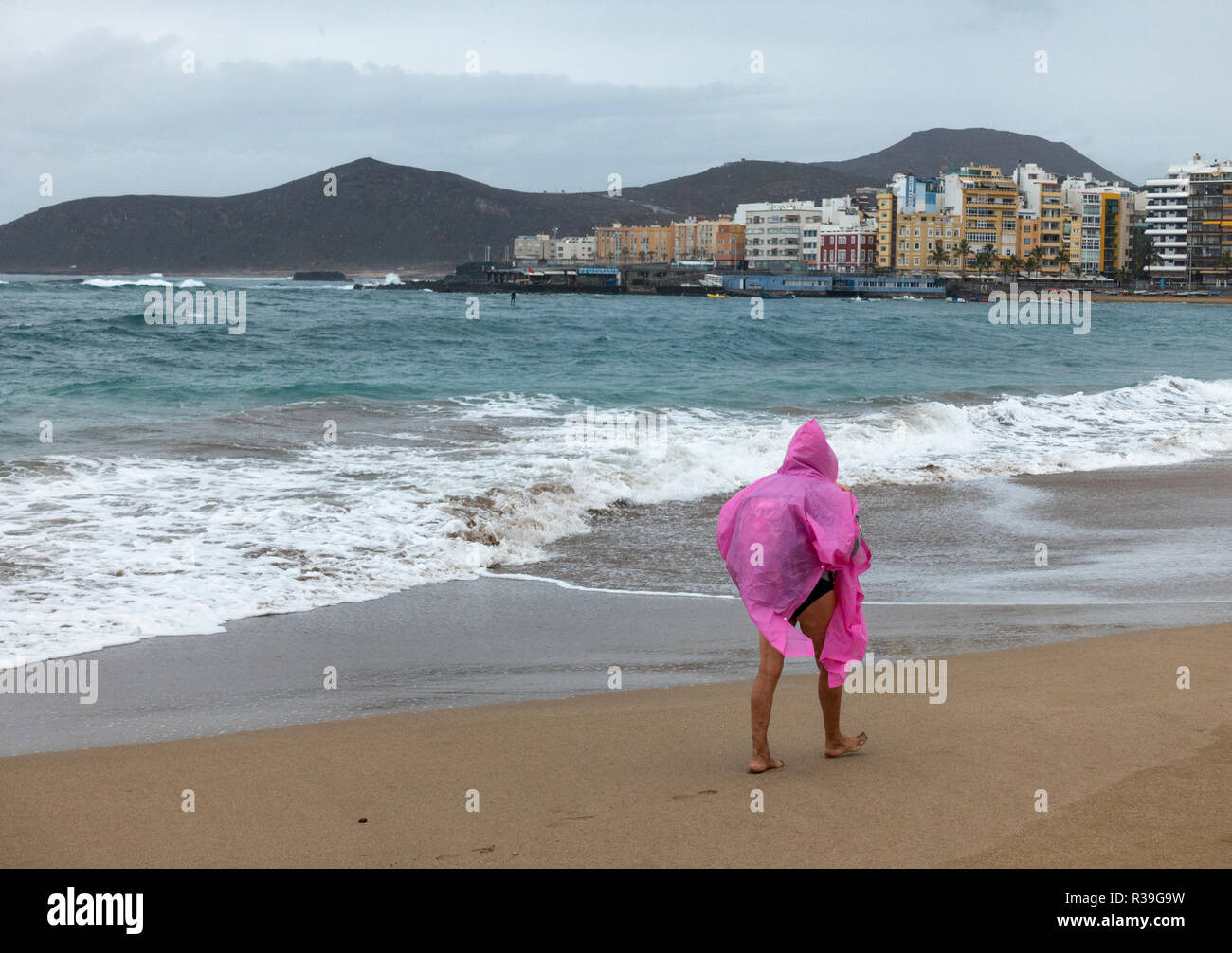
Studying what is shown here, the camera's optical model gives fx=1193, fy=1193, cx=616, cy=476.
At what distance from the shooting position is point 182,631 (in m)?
7.04

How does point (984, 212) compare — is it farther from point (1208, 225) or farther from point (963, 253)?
point (1208, 225)

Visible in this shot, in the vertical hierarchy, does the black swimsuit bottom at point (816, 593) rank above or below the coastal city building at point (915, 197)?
below

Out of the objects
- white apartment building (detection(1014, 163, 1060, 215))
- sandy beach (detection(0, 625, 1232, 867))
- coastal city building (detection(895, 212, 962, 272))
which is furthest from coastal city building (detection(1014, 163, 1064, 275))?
sandy beach (detection(0, 625, 1232, 867))

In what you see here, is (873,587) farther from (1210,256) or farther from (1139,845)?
(1210,256)

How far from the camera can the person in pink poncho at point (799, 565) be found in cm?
446

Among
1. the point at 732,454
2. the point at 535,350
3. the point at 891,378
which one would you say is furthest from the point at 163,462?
the point at 535,350

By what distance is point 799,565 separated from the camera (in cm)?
450

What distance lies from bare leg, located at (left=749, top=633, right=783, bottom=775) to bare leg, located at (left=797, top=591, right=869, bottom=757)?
16 cm

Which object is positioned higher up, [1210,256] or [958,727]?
[1210,256]

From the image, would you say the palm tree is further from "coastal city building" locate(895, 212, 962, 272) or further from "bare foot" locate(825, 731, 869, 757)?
"bare foot" locate(825, 731, 869, 757)

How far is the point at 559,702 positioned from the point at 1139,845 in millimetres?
2775

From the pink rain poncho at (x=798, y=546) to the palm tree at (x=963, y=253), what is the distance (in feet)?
420

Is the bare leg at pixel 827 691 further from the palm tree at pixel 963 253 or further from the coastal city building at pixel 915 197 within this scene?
the coastal city building at pixel 915 197

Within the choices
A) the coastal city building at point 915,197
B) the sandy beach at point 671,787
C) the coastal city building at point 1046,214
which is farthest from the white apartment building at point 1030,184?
the sandy beach at point 671,787
